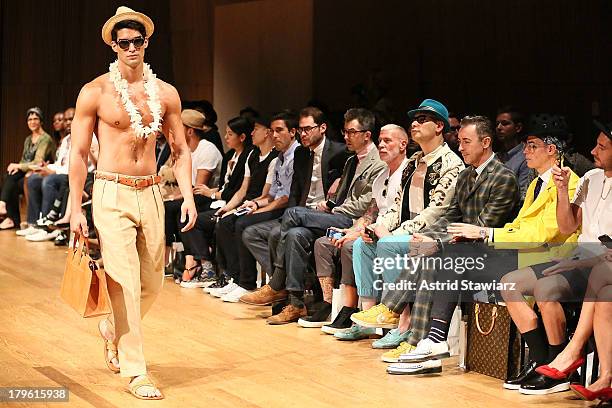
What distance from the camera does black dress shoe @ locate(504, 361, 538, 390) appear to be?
4672 mm

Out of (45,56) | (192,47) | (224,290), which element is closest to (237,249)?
(224,290)

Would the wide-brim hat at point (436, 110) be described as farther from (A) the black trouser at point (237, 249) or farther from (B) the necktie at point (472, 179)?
(A) the black trouser at point (237, 249)

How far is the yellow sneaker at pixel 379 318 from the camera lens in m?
5.53

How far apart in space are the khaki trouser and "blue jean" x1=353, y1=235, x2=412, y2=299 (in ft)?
4.40

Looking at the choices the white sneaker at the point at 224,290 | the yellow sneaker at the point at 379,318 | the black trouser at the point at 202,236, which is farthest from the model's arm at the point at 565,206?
the black trouser at the point at 202,236

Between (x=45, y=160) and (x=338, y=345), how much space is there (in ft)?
19.9

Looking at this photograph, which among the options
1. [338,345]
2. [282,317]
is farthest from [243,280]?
[338,345]

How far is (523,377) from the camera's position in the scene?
4695 mm

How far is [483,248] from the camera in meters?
5.07

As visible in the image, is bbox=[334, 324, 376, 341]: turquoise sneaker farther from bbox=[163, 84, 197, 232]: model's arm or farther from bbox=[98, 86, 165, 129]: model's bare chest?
bbox=[98, 86, 165, 129]: model's bare chest

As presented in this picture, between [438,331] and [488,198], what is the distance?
67cm

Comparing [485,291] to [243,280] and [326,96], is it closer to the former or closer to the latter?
[243,280]

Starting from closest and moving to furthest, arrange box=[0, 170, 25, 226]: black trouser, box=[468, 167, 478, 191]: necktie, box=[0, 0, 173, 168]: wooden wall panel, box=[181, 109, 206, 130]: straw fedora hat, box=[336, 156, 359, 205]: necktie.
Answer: box=[468, 167, 478, 191]: necktie, box=[336, 156, 359, 205]: necktie, box=[181, 109, 206, 130]: straw fedora hat, box=[0, 170, 25, 226]: black trouser, box=[0, 0, 173, 168]: wooden wall panel

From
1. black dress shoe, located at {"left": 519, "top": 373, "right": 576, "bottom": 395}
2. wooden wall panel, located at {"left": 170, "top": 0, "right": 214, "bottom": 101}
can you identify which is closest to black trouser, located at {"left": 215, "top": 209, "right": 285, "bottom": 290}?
black dress shoe, located at {"left": 519, "top": 373, "right": 576, "bottom": 395}
